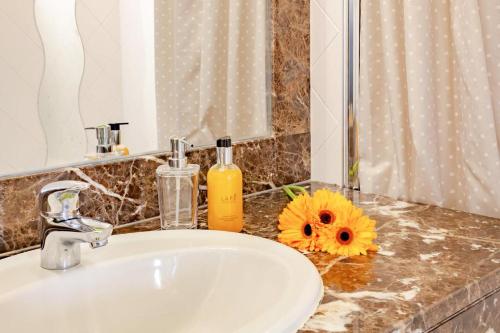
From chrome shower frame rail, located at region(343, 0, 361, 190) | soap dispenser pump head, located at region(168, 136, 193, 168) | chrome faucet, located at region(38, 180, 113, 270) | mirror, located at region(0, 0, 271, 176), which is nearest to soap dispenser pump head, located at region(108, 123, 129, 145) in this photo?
mirror, located at region(0, 0, 271, 176)

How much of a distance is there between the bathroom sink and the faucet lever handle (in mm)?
91

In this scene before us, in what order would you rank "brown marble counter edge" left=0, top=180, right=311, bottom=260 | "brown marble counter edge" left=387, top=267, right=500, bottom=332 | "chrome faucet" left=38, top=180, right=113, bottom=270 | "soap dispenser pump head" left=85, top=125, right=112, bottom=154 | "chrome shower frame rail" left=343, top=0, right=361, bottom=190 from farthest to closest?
"chrome shower frame rail" left=343, top=0, right=361, bottom=190, "soap dispenser pump head" left=85, top=125, right=112, bottom=154, "brown marble counter edge" left=0, top=180, right=311, bottom=260, "chrome faucet" left=38, top=180, right=113, bottom=270, "brown marble counter edge" left=387, top=267, right=500, bottom=332

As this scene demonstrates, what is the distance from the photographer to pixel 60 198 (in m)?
0.92

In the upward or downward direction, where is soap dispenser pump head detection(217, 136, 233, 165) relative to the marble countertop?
upward

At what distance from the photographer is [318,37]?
1526mm

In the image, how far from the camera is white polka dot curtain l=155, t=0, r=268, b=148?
4.14 ft

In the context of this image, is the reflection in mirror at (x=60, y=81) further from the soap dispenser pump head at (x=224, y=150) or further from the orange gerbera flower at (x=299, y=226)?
the orange gerbera flower at (x=299, y=226)

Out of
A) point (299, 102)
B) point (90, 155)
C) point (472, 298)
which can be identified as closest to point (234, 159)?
point (299, 102)

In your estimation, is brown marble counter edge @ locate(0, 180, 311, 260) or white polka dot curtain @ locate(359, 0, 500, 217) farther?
white polka dot curtain @ locate(359, 0, 500, 217)

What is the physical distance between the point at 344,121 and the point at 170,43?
1.57ft

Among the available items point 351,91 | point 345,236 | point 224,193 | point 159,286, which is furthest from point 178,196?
point 351,91

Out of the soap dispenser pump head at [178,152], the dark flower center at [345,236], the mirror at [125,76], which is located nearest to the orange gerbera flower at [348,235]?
the dark flower center at [345,236]

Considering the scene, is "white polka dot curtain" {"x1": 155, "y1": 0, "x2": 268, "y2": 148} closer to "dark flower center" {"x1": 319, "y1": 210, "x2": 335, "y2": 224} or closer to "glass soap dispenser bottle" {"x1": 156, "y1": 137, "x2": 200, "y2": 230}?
"glass soap dispenser bottle" {"x1": 156, "y1": 137, "x2": 200, "y2": 230}

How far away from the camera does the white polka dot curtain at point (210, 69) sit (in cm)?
126
